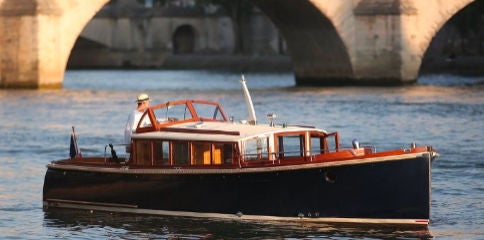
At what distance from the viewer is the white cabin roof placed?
22.2 meters

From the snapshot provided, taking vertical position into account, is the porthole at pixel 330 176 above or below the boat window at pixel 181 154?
below

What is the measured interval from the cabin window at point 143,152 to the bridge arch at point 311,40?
3235 centimetres

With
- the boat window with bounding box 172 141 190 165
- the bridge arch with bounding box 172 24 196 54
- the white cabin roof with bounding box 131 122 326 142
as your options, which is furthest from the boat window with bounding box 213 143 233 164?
the bridge arch with bounding box 172 24 196 54

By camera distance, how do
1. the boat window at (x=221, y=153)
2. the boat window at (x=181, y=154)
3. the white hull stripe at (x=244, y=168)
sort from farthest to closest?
1. the boat window at (x=181, y=154)
2. the boat window at (x=221, y=153)
3. the white hull stripe at (x=244, y=168)

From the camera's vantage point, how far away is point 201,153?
22.3 metres

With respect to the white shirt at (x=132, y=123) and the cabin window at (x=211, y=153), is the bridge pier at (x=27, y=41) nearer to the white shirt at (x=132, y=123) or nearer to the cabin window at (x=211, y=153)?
the white shirt at (x=132, y=123)

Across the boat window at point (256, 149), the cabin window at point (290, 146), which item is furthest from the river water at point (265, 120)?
the cabin window at point (290, 146)

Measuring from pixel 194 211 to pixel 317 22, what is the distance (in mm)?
34985

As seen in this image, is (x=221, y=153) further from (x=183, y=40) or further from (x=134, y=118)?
(x=183, y=40)

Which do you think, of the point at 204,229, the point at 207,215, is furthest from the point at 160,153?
the point at 204,229

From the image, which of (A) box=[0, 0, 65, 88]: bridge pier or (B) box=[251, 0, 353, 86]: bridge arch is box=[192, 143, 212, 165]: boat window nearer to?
(A) box=[0, 0, 65, 88]: bridge pier

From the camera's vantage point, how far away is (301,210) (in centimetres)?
2180

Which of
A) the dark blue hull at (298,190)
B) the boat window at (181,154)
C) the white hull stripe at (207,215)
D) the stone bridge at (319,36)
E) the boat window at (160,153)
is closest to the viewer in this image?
the dark blue hull at (298,190)

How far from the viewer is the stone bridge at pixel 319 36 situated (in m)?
50.6
